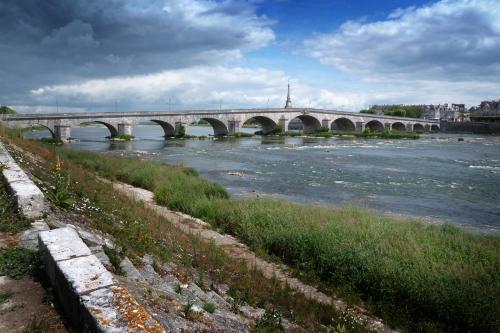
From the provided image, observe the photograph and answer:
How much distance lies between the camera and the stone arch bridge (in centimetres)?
5300

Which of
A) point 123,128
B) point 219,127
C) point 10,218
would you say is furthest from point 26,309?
point 219,127

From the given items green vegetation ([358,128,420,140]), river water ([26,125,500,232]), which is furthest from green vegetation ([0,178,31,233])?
green vegetation ([358,128,420,140])

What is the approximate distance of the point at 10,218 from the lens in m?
6.48

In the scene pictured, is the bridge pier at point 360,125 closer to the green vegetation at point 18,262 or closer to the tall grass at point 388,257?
the tall grass at point 388,257

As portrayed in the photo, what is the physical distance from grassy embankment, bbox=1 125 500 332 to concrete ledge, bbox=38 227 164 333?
3224 mm

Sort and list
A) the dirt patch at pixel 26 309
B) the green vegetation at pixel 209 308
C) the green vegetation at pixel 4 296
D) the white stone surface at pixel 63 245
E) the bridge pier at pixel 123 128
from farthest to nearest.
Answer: the bridge pier at pixel 123 128, the green vegetation at pixel 209 308, the white stone surface at pixel 63 245, the green vegetation at pixel 4 296, the dirt patch at pixel 26 309

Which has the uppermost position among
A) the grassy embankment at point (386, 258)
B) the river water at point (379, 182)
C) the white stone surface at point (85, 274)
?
Answer: the white stone surface at point (85, 274)

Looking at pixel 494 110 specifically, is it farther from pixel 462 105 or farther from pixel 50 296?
pixel 50 296

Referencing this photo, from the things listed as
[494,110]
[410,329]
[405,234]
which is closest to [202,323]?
[410,329]

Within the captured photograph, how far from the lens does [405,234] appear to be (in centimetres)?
1058

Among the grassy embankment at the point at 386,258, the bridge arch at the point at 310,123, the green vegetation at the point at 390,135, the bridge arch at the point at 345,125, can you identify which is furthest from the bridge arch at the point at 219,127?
the grassy embankment at the point at 386,258

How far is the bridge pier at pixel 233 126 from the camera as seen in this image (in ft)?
236

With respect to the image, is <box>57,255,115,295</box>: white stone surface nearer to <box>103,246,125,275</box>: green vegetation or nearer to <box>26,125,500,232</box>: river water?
<box>103,246,125,275</box>: green vegetation

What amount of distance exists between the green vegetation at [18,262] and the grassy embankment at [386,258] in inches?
106
